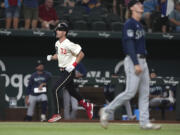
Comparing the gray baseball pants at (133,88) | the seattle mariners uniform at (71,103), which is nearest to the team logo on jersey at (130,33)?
A: the gray baseball pants at (133,88)

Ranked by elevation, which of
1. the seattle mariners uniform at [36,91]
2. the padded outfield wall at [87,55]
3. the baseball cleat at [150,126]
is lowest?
the baseball cleat at [150,126]

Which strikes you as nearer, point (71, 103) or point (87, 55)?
point (71, 103)

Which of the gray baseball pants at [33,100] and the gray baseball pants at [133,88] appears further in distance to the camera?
the gray baseball pants at [33,100]

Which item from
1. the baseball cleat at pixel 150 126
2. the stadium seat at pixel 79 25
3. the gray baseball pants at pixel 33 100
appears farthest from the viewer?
the stadium seat at pixel 79 25

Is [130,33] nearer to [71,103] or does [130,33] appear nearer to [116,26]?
[71,103]

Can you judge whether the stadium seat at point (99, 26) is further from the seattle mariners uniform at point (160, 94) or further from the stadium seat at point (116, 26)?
the seattle mariners uniform at point (160, 94)

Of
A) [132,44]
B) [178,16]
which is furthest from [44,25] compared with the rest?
[132,44]

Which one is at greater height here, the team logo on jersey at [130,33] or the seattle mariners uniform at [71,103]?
the team logo on jersey at [130,33]

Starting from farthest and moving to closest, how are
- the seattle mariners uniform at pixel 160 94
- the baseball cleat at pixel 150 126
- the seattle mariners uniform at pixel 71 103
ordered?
the seattle mariners uniform at pixel 160 94 → the seattle mariners uniform at pixel 71 103 → the baseball cleat at pixel 150 126

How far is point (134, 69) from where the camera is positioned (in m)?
7.88

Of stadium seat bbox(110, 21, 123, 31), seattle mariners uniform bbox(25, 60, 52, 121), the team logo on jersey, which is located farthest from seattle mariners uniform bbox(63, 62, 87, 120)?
the team logo on jersey

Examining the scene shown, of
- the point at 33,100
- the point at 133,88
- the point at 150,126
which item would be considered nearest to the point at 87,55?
the point at 33,100

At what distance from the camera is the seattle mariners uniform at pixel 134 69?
7.88 m

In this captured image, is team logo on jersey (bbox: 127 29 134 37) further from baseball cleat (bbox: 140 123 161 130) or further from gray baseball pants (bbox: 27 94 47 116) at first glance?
gray baseball pants (bbox: 27 94 47 116)
